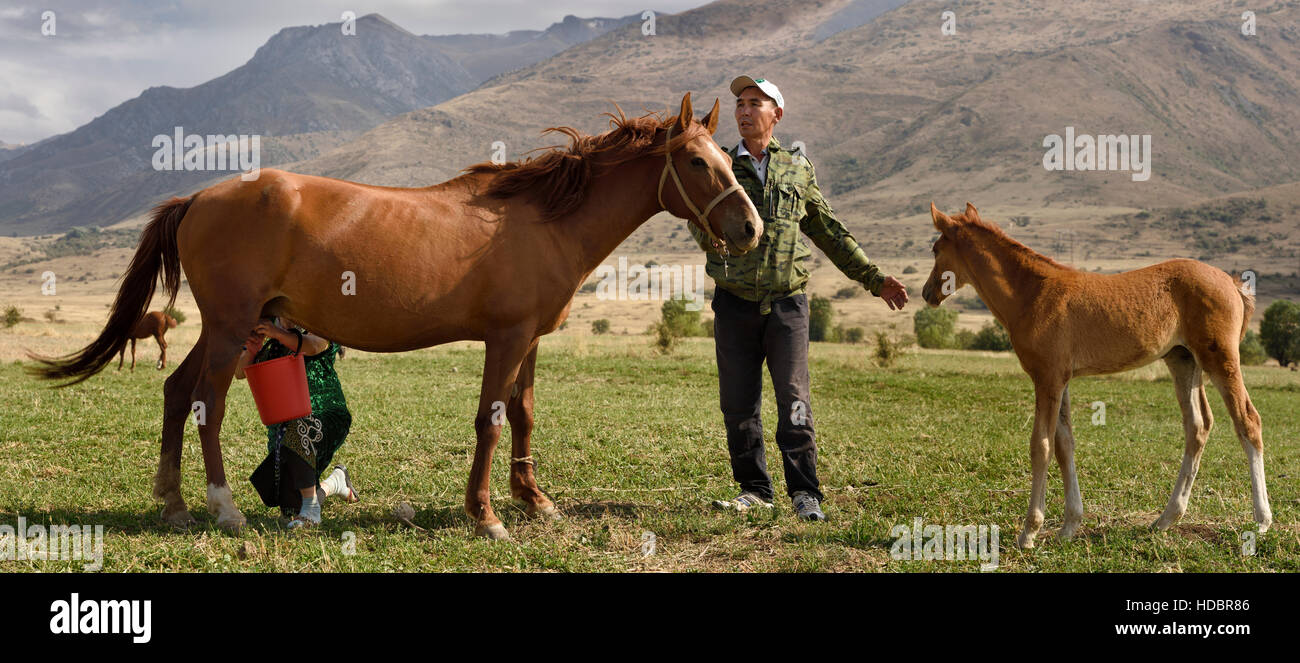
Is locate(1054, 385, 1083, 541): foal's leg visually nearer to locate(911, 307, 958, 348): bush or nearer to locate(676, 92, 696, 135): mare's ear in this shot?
locate(676, 92, 696, 135): mare's ear

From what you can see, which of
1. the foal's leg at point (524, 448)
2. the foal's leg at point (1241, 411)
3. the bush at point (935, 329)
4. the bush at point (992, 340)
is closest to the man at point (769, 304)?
the foal's leg at point (524, 448)

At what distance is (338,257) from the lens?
19.6 ft

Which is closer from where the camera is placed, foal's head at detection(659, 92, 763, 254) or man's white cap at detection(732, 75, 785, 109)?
foal's head at detection(659, 92, 763, 254)

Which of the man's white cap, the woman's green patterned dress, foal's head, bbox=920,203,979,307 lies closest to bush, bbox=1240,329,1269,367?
foal's head, bbox=920,203,979,307

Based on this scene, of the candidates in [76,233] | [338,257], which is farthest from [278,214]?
[76,233]

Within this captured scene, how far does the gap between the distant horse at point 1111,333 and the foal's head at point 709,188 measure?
1787 millimetres

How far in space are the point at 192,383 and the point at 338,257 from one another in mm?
1727

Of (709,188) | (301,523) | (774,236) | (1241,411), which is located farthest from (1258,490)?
(301,523)

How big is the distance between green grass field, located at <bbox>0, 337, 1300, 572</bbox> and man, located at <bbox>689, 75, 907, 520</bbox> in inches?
16.4

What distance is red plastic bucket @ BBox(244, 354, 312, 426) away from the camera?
20.8ft

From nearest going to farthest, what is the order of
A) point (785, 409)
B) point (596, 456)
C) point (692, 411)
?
point (785, 409) < point (596, 456) < point (692, 411)

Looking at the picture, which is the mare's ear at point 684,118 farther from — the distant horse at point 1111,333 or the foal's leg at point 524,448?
the distant horse at point 1111,333

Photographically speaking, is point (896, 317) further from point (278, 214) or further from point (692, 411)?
point (278, 214)

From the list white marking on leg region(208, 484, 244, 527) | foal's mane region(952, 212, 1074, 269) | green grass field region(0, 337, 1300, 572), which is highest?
foal's mane region(952, 212, 1074, 269)
